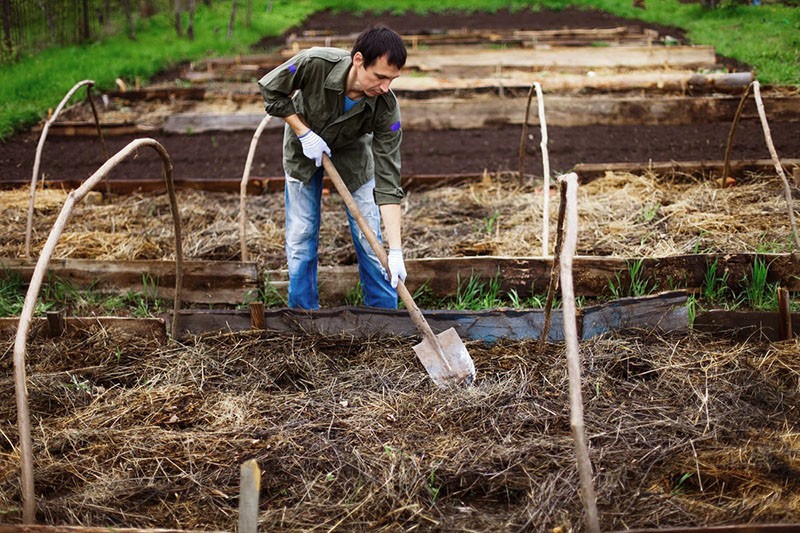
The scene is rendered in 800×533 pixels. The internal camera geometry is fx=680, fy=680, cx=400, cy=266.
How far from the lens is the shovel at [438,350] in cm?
286

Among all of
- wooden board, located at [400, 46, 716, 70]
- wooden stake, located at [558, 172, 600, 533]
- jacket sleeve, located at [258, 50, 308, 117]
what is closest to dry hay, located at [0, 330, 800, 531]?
wooden stake, located at [558, 172, 600, 533]

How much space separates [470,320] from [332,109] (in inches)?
44.9

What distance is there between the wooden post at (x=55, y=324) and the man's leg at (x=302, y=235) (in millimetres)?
1057

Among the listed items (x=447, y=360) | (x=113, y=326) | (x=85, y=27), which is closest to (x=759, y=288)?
(x=447, y=360)

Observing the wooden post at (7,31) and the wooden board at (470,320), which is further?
the wooden post at (7,31)

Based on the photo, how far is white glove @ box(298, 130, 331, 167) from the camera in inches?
119

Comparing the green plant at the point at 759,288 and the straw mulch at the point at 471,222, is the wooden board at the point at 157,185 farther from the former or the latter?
the green plant at the point at 759,288

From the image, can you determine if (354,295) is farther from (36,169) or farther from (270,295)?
(36,169)

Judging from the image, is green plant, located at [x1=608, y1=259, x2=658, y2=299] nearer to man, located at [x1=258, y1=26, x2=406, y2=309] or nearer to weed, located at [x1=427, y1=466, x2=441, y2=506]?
man, located at [x1=258, y1=26, x2=406, y2=309]

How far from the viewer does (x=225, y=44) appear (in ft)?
42.3

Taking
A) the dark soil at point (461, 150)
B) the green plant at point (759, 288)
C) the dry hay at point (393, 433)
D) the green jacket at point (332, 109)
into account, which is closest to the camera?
the dry hay at point (393, 433)

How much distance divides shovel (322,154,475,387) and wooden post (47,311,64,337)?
1.41 m

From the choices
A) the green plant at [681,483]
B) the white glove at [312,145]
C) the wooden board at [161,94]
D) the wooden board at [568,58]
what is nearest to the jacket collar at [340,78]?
the white glove at [312,145]

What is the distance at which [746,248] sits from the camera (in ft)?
13.1
